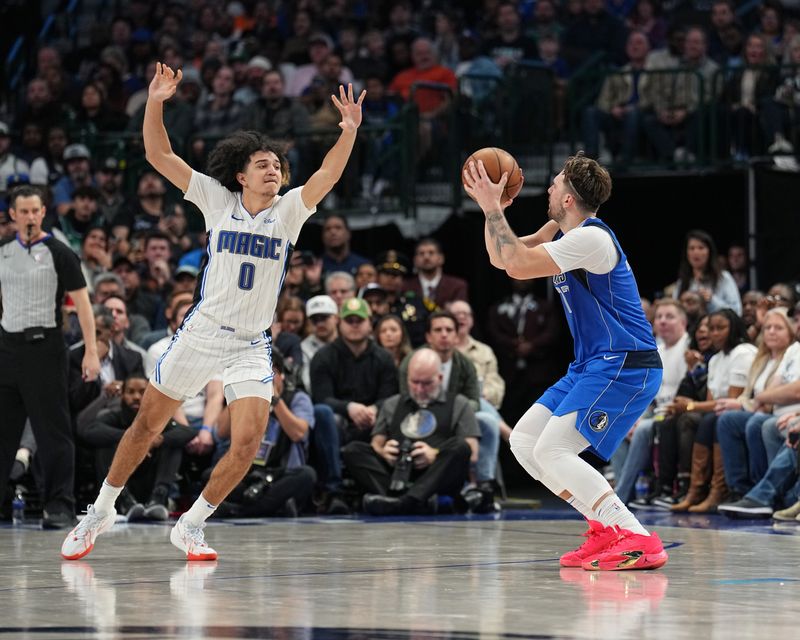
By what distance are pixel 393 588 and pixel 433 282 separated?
7.54 meters

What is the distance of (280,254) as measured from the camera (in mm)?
7828

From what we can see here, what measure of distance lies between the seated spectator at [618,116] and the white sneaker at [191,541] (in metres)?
8.34

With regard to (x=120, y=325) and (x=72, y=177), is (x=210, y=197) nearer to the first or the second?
(x=120, y=325)

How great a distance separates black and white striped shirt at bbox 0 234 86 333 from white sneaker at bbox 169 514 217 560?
262 cm

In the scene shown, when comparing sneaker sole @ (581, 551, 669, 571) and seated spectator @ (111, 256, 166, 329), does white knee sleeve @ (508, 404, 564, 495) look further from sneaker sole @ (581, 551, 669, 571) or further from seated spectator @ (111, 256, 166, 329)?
seated spectator @ (111, 256, 166, 329)

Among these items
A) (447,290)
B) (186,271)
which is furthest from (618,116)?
(186,271)

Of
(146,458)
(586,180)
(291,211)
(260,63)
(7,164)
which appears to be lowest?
(146,458)

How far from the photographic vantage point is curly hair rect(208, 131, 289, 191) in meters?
7.88

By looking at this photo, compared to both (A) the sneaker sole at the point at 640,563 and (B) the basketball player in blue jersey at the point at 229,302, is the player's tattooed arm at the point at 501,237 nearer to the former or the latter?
(B) the basketball player in blue jersey at the point at 229,302

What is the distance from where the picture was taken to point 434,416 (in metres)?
11.9

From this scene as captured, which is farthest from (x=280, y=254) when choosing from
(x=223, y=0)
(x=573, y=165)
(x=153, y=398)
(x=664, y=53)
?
(x=223, y=0)

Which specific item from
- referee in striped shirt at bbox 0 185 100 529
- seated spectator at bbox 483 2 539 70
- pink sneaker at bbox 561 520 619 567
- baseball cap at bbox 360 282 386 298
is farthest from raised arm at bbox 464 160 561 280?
seated spectator at bbox 483 2 539 70

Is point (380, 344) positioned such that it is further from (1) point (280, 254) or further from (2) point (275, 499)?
(1) point (280, 254)

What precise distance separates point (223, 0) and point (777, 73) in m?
8.58
